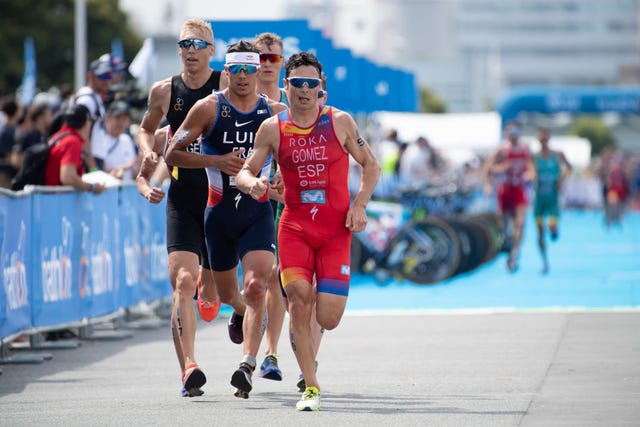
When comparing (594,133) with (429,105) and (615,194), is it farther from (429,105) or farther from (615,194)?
(615,194)

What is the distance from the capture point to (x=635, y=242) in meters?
A: 33.5

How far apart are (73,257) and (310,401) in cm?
487

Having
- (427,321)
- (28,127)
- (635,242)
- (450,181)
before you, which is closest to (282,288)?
(427,321)

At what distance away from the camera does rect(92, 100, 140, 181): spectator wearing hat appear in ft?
50.1

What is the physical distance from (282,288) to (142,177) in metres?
1.33

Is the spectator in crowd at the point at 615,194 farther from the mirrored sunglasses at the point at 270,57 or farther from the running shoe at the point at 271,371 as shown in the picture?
the running shoe at the point at 271,371

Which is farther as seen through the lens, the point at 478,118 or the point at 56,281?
the point at 478,118

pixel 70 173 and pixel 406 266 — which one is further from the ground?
pixel 70 173

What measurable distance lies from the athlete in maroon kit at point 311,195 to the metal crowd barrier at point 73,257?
3099mm

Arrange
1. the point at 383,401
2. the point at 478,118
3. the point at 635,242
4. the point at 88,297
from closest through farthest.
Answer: the point at 383,401, the point at 88,297, the point at 635,242, the point at 478,118

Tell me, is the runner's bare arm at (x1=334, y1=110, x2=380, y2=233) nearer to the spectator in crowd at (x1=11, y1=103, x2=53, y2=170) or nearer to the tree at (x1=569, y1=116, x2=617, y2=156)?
the spectator in crowd at (x1=11, y1=103, x2=53, y2=170)

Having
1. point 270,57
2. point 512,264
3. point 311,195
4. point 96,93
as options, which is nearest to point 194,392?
point 311,195

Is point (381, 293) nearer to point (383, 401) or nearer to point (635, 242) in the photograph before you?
point (383, 401)

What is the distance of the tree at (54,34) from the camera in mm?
57094
